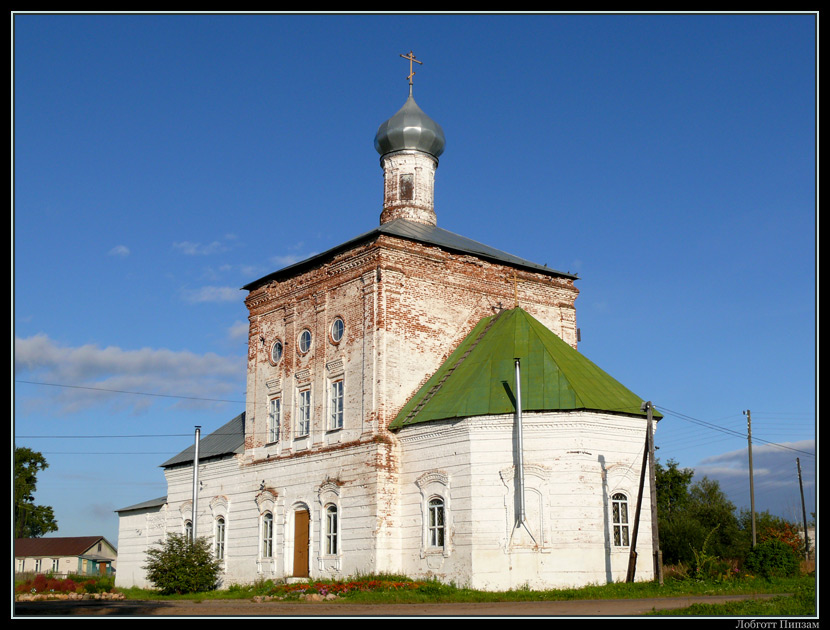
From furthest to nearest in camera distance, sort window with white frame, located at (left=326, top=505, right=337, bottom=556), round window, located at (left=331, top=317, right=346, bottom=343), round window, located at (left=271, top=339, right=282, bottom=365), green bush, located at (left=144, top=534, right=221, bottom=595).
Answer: round window, located at (left=271, top=339, right=282, bottom=365), round window, located at (left=331, top=317, right=346, bottom=343), window with white frame, located at (left=326, top=505, right=337, bottom=556), green bush, located at (left=144, top=534, right=221, bottom=595)

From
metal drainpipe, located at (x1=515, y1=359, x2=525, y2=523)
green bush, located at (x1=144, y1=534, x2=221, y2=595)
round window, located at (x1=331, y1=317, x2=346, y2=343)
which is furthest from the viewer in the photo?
round window, located at (x1=331, y1=317, x2=346, y2=343)

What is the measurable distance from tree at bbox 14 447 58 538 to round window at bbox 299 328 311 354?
3292cm

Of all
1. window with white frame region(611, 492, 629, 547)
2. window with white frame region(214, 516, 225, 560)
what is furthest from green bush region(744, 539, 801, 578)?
window with white frame region(214, 516, 225, 560)

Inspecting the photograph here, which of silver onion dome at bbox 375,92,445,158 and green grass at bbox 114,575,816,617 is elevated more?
silver onion dome at bbox 375,92,445,158

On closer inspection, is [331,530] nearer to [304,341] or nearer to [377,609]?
[304,341]

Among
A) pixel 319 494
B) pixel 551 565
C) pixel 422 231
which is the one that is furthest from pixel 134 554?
pixel 551 565

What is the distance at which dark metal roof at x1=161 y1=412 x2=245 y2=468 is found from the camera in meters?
30.0

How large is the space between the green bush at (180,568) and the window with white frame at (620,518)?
10.7 m

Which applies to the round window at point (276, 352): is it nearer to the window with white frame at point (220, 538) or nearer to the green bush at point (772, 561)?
the window with white frame at point (220, 538)

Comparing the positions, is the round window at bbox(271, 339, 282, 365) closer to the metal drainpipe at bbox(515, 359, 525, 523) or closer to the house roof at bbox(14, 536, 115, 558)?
the metal drainpipe at bbox(515, 359, 525, 523)

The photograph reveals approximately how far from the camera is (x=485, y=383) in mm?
23188

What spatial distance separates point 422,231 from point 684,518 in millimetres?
16537
